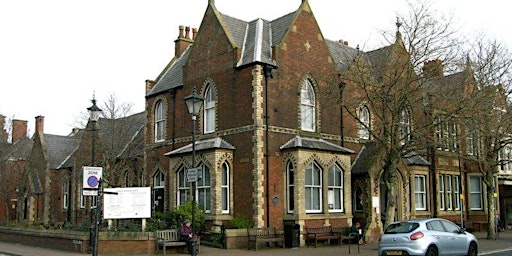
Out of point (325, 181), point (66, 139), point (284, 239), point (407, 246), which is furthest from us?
point (66, 139)

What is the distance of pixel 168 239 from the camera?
77.5 ft

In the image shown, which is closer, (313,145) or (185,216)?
(185,216)

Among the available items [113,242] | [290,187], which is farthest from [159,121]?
[113,242]

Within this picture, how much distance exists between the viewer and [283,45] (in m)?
29.1

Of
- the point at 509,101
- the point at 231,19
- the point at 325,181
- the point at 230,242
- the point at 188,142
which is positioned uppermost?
the point at 231,19

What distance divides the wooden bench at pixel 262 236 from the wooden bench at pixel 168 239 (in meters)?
3.23

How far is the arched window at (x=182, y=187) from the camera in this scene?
30469mm

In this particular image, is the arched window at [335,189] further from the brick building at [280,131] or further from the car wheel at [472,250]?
the car wheel at [472,250]

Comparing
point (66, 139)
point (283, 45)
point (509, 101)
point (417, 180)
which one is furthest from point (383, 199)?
point (66, 139)

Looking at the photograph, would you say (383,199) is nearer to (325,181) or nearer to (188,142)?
(325,181)

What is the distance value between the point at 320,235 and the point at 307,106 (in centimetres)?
686

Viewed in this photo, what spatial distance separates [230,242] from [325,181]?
614 centimetres

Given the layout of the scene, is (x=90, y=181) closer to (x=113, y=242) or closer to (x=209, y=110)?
(x=113, y=242)

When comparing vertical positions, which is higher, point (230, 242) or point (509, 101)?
point (509, 101)
